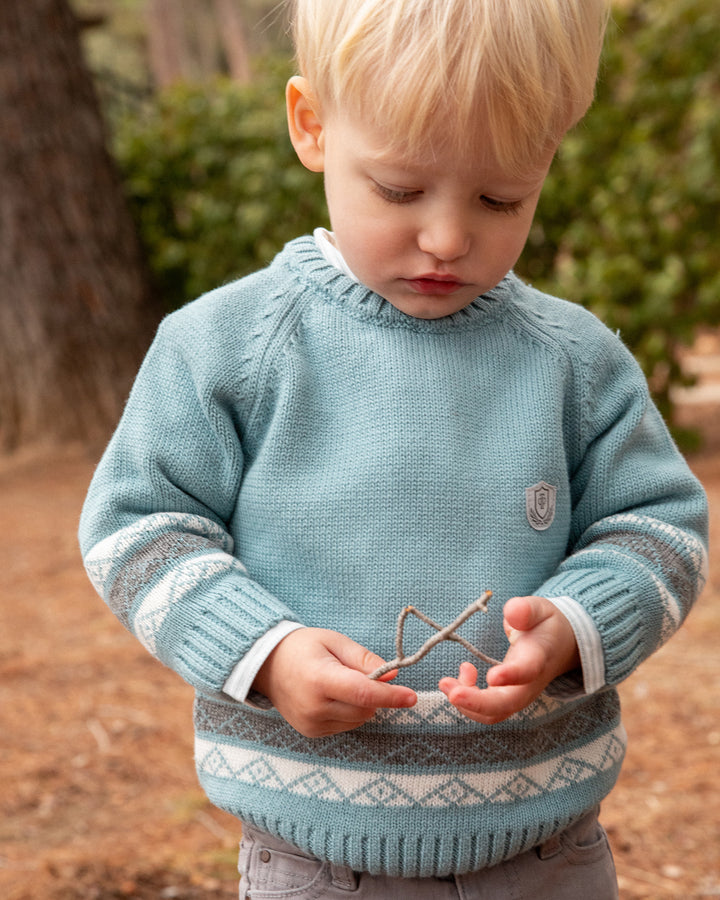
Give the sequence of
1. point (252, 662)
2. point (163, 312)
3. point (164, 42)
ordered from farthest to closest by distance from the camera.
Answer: point (164, 42)
point (163, 312)
point (252, 662)

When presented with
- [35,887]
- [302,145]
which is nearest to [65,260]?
[35,887]

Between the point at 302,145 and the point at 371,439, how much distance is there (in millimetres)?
430

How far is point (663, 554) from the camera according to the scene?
4.71ft

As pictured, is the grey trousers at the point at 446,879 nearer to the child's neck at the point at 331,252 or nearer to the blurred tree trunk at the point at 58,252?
the child's neck at the point at 331,252

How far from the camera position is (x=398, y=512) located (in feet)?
4.52

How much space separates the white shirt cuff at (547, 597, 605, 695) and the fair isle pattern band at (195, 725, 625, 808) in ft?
0.54

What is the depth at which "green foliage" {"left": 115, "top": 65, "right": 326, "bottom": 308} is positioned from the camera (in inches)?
244

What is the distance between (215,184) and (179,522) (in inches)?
221

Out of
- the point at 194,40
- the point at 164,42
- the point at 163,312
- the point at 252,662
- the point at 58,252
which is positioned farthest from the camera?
the point at 194,40

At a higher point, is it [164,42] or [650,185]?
[164,42]

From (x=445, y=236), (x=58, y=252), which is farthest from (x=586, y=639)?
(x=58, y=252)

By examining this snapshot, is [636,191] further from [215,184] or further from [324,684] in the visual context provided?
[324,684]

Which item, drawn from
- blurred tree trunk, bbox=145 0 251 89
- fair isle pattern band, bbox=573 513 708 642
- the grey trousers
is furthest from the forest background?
blurred tree trunk, bbox=145 0 251 89

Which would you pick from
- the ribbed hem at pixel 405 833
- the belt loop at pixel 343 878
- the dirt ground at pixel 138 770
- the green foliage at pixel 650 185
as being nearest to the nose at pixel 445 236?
the ribbed hem at pixel 405 833
